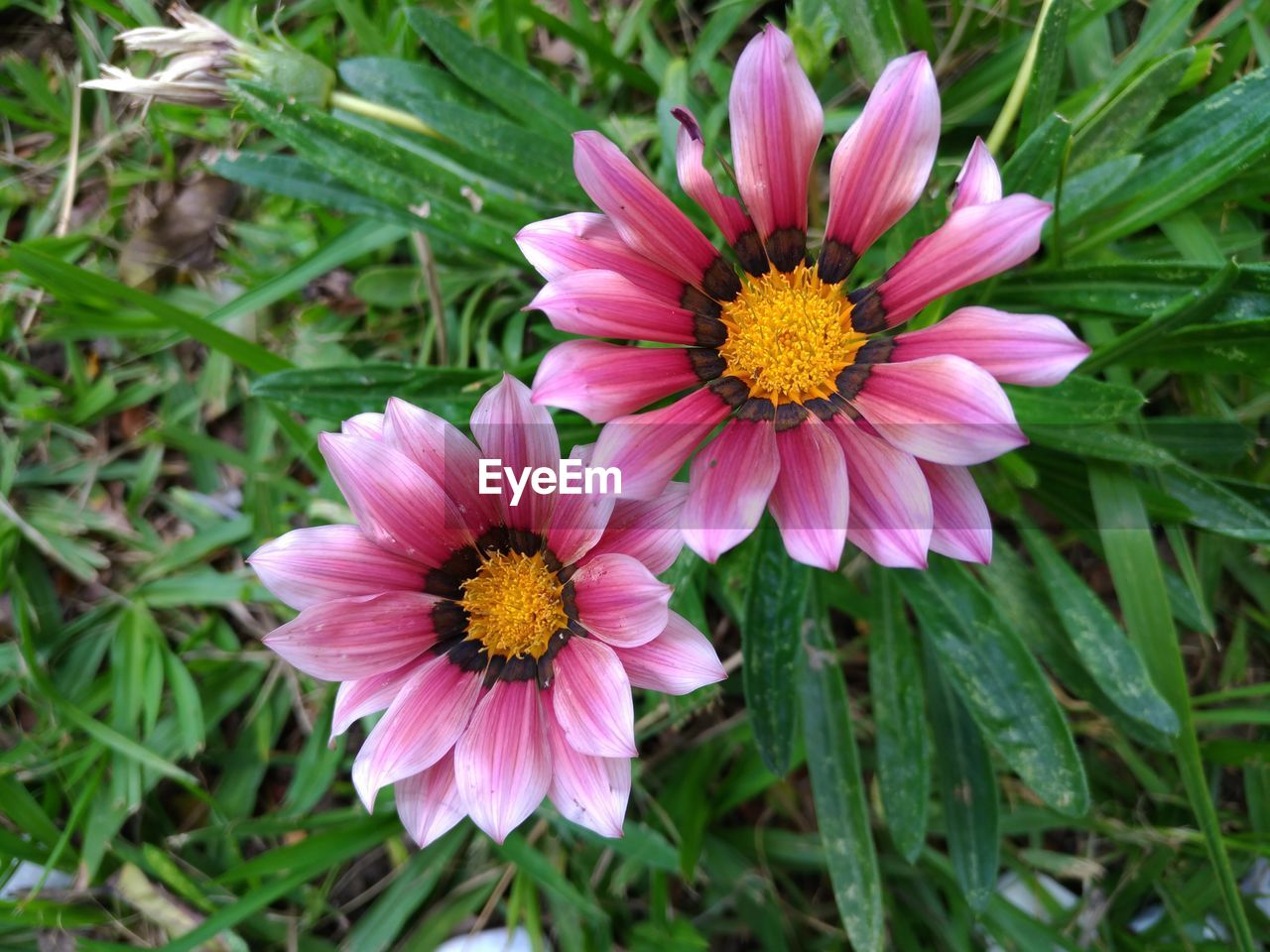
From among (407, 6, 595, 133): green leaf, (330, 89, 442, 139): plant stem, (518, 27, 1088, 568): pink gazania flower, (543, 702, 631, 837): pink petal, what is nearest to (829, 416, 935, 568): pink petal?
(518, 27, 1088, 568): pink gazania flower

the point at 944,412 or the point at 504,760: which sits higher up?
the point at 944,412

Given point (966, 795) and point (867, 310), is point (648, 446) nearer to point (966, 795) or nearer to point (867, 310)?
point (867, 310)

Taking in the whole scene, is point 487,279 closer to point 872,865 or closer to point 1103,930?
point 872,865

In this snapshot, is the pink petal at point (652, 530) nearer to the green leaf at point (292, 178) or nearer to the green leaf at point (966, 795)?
the green leaf at point (966, 795)

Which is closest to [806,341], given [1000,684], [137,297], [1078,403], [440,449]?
[1078,403]

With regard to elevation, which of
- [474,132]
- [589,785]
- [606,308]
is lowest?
[589,785]

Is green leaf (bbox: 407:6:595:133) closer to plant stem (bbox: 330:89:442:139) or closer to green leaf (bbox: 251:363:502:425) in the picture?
plant stem (bbox: 330:89:442:139)
